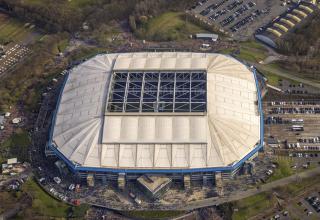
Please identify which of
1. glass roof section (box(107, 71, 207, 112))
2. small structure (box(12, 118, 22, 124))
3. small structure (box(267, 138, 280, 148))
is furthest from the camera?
small structure (box(12, 118, 22, 124))

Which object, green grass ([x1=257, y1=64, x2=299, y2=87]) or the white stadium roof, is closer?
the white stadium roof

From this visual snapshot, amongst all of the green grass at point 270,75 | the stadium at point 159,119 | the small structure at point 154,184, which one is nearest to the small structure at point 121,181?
the stadium at point 159,119

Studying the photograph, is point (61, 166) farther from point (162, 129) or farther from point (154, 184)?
point (162, 129)

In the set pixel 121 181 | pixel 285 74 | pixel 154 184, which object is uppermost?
pixel 285 74

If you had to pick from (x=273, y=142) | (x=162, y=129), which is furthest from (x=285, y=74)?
(x=162, y=129)

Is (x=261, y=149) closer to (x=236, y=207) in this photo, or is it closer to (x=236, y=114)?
(x=236, y=114)

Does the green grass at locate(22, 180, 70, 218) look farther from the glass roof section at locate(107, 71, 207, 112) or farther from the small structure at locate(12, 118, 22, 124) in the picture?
the glass roof section at locate(107, 71, 207, 112)

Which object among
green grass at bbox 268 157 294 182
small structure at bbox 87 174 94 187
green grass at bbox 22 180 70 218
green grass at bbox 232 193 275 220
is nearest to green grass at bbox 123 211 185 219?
small structure at bbox 87 174 94 187
